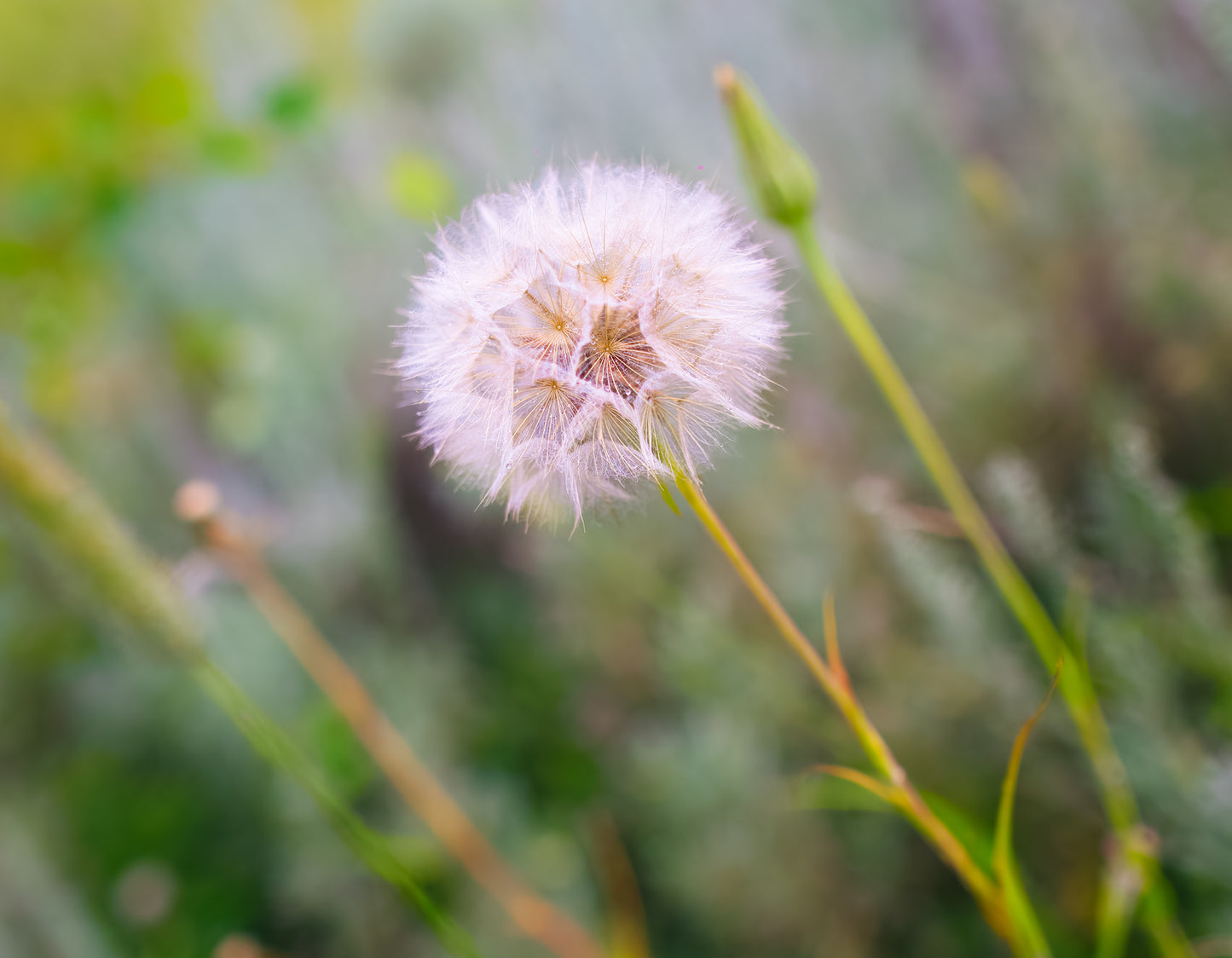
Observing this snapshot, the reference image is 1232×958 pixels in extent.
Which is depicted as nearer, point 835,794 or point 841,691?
point 841,691

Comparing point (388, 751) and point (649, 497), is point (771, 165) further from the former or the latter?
point (388, 751)

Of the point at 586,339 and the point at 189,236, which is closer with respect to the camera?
the point at 586,339

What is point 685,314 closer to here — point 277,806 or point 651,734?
point 651,734

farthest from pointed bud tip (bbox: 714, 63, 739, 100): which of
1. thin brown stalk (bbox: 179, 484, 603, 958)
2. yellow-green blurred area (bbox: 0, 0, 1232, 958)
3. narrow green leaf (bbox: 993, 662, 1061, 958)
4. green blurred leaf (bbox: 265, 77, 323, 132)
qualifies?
green blurred leaf (bbox: 265, 77, 323, 132)

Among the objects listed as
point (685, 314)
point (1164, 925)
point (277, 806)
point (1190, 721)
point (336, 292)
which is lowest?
point (1190, 721)

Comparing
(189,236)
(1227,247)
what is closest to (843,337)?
(1227,247)

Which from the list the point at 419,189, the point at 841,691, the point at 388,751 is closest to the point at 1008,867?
the point at 841,691

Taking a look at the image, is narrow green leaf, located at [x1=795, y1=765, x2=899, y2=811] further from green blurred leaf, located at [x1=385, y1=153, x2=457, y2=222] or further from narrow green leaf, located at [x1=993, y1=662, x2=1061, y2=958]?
green blurred leaf, located at [x1=385, y1=153, x2=457, y2=222]

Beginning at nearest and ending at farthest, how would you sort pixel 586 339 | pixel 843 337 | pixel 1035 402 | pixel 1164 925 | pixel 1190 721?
pixel 586 339 → pixel 1164 925 → pixel 1190 721 → pixel 1035 402 → pixel 843 337
